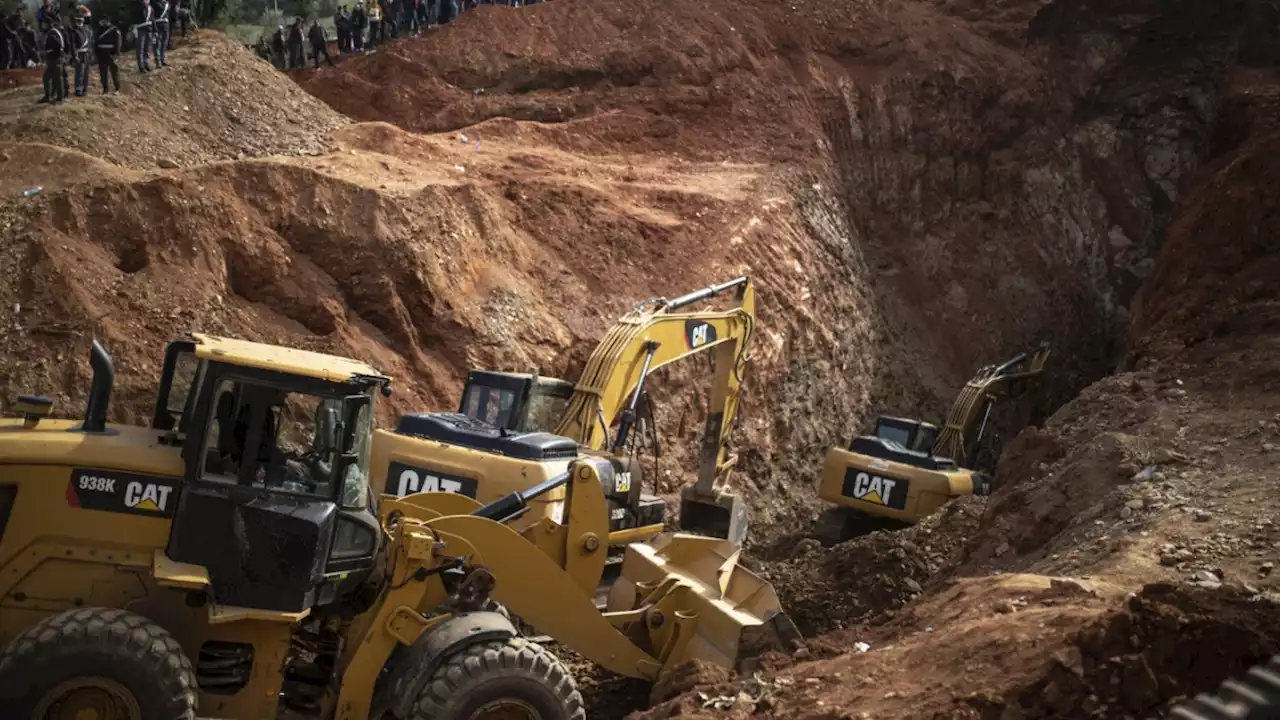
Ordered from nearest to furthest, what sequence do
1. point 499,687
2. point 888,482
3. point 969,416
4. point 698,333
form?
point 499,687
point 698,333
point 888,482
point 969,416

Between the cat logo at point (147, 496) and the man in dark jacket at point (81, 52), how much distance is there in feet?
48.2

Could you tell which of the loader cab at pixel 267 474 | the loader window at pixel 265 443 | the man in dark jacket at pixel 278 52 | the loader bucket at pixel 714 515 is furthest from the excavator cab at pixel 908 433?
the man in dark jacket at pixel 278 52

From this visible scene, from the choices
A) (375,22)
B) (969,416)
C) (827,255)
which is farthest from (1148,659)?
(375,22)

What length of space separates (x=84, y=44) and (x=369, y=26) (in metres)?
10.7

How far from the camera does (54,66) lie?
20.0 m

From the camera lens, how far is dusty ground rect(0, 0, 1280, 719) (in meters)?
9.61

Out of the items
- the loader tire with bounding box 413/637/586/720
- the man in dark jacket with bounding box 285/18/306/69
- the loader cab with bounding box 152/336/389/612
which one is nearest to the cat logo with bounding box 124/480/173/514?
the loader cab with bounding box 152/336/389/612

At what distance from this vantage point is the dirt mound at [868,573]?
1341cm

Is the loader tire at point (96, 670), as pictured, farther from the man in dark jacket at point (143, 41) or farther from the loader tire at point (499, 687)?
the man in dark jacket at point (143, 41)

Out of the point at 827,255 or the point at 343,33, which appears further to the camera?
the point at 343,33

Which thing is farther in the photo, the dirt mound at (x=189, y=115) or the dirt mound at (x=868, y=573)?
the dirt mound at (x=189, y=115)

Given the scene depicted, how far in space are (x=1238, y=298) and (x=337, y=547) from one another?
13.3m

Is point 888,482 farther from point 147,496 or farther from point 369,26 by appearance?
point 369,26

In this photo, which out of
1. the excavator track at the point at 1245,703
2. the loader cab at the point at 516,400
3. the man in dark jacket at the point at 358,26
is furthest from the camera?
the man in dark jacket at the point at 358,26
